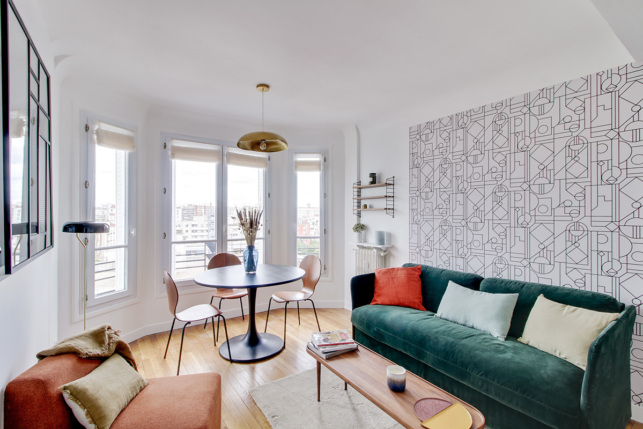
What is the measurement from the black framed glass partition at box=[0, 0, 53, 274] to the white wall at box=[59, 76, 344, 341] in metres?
1.08

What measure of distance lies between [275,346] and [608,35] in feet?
12.2

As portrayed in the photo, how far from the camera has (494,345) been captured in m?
2.12

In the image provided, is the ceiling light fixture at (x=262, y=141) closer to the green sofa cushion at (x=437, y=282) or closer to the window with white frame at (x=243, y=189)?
the window with white frame at (x=243, y=189)

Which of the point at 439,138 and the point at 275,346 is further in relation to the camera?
→ the point at 439,138

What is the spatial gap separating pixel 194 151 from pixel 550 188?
3.82 m

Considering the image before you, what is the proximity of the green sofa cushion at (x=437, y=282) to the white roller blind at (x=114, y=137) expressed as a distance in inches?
135

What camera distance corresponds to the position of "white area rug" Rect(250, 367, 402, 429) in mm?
2035

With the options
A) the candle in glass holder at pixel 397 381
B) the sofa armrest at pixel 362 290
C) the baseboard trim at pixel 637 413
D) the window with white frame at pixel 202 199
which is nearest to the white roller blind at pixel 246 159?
the window with white frame at pixel 202 199

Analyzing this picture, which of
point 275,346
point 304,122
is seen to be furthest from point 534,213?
point 304,122

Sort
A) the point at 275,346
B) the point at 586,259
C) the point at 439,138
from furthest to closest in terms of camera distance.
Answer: the point at 439,138 → the point at 275,346 → the point at 586,259

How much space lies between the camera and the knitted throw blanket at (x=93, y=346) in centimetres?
142

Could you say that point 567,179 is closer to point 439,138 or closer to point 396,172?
point 439,138

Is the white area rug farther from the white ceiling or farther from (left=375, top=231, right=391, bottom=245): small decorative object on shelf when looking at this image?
the white ceiling

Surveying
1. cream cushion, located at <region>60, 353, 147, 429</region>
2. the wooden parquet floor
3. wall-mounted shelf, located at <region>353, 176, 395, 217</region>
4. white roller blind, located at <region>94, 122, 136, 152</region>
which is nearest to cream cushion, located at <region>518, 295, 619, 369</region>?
the wooden parquet floor
